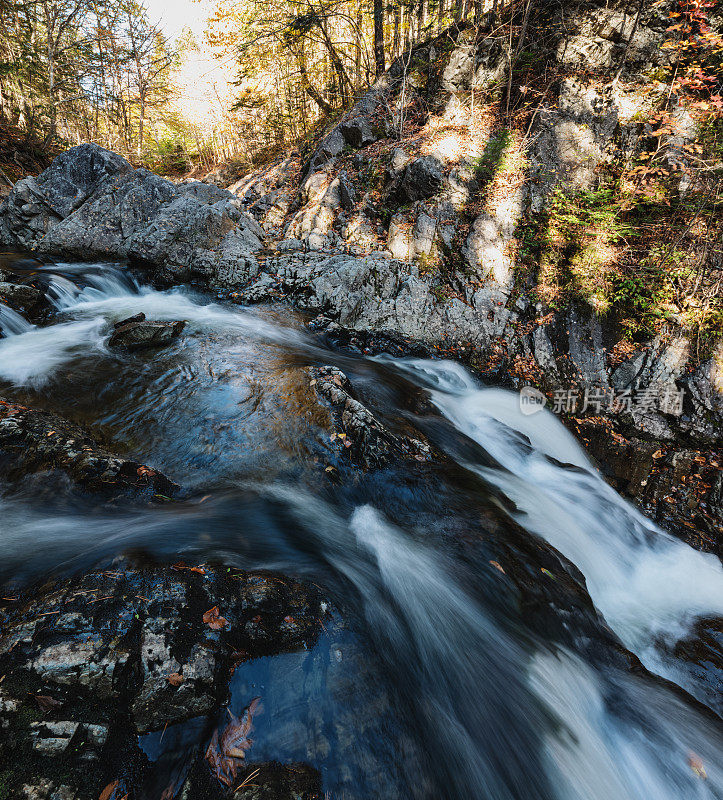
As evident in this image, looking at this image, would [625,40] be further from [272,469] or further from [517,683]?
[517,683]

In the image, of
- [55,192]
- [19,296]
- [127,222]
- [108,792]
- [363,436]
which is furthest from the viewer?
[55,192]

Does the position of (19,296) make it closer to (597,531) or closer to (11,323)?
(11,323)

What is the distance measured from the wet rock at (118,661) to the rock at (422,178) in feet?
30.5

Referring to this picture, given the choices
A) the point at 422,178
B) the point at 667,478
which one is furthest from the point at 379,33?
the point at 667,478

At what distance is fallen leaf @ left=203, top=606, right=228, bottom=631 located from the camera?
187 centimetres

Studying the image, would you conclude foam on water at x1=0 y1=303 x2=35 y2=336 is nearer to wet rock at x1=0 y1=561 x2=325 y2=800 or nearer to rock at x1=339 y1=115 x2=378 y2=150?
wet rock at x1=0 y1=561 x2=325 y2=800

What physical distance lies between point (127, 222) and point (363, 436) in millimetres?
9578

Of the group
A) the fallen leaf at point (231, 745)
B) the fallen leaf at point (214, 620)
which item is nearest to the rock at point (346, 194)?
the fallen leaf at point (214, 620)

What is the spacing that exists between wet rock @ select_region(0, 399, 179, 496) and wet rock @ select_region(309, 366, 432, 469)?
72.6 inches

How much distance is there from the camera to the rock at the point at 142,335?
18.7ft

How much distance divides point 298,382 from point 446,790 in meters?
3.90

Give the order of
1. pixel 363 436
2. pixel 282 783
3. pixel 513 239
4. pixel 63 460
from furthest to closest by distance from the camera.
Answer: pixel 513 239 → pixel 363 436 → pixel 63 460 → pixel 282 783

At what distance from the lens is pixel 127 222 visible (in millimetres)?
9383

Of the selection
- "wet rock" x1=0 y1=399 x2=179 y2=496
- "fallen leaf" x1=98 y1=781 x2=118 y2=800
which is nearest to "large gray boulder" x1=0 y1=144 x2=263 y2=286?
"wet rock" x1=0 y1=399 x2=179 y2=496
